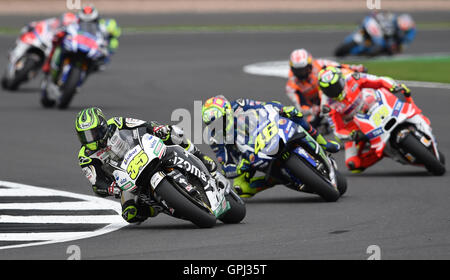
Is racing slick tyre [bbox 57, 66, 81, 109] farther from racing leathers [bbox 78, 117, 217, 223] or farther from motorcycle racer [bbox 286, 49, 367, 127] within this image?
racing leathers [bbox 78, 117, 217, 223]

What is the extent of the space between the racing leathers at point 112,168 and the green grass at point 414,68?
14.5 meters

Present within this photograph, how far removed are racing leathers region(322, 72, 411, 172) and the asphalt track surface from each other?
0.29m

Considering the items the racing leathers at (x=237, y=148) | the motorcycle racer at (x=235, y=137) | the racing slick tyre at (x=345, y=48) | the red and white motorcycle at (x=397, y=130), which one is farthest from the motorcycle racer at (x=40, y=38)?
the racing leathers at (x=237, y=148)

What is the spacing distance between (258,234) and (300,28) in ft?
94.7

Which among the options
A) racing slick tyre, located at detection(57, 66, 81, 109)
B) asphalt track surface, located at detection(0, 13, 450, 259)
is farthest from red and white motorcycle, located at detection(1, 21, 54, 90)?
racing slick tyre, located at detection(57, 66, 81, 109)

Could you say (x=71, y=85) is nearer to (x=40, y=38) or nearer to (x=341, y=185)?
(x=40, y=38)

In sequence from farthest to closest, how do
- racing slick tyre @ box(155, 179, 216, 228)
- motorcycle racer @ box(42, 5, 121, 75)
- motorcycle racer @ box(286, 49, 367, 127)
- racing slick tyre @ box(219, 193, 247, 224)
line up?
motorcycle racer @ box(42, 5, 121, 75)
motorcycle racer @ box(286, 49, 367, 127)
racing slick tyre @ box(219, 193, 247, 224)
racing slick tyre @ box(155, 179, 216, 228)

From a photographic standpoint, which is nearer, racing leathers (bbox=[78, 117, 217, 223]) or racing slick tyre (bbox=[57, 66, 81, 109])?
racing leathers (bbox=[78, 117, 217, 223])

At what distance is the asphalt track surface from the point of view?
9461 mm

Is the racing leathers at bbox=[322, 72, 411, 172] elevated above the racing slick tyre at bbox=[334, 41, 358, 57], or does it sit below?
below

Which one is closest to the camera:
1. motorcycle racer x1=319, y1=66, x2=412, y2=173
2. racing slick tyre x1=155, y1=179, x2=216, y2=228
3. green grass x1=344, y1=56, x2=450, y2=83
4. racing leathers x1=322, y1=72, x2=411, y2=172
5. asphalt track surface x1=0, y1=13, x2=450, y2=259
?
asphalt track surface x1=0, y1=13, x2=450, y2=259

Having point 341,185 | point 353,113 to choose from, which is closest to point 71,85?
point 353,113

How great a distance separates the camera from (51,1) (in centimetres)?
4284

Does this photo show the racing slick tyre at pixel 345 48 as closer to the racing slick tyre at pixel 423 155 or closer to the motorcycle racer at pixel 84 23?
the motorcycle racer at pixel 84 23
